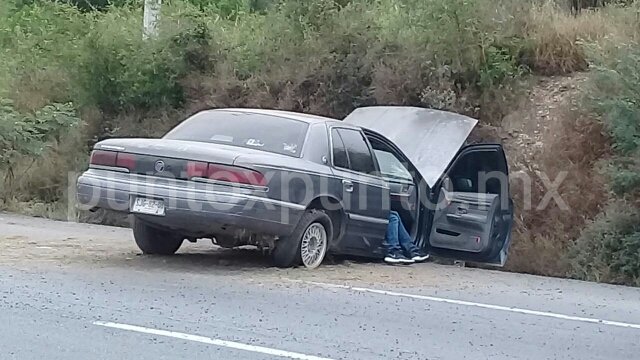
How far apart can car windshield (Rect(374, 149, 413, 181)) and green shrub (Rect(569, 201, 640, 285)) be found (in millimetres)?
2692

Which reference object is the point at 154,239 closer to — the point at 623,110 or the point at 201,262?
the point at 201,262

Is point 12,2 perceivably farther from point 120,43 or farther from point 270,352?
point 270,352

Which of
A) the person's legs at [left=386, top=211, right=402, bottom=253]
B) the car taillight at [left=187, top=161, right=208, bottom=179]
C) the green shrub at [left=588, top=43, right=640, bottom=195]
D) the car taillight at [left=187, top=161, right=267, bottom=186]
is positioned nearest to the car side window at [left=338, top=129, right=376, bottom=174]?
the person's legs at [left=386, top=211, right=402, bottom=253]

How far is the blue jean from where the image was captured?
11.6 meters

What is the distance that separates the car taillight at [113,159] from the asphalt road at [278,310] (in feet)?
3.33

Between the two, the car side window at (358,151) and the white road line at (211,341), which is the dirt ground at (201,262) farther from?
the white road line at (211,341)

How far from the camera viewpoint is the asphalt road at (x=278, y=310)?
260 inches

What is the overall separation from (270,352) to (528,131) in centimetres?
987

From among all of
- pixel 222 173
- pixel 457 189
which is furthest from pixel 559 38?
pixel 222 173

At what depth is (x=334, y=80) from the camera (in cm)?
1712

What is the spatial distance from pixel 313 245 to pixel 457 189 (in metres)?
2.50

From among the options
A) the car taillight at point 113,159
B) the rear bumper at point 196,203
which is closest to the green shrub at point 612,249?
the rear bumper at point 196,203

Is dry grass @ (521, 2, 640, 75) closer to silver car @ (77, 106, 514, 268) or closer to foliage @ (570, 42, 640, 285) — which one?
foliage @ (570, 42, 640, 285)

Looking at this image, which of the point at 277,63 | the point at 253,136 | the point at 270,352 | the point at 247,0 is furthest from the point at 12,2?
the point at 270,352
